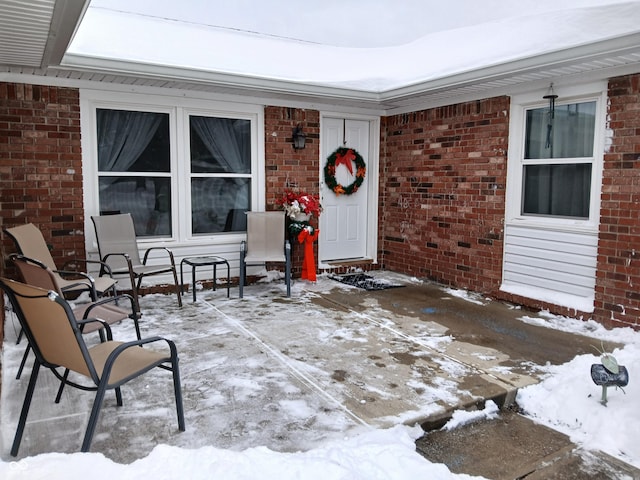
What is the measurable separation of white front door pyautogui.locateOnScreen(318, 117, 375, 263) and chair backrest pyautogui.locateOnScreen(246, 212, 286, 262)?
972 millimetres

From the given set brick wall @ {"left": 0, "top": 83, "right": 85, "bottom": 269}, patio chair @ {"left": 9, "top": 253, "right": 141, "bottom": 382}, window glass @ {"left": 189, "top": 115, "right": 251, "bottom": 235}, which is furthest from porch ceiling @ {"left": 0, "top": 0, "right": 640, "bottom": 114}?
patio chair @ {"left": 9, "top": 253, "right": 141, "bottom": 382}

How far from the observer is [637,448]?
2.68 meters

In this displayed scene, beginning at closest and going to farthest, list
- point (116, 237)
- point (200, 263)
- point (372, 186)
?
1. point (116, 237)
2. point (200, 263)
3. point (372, 186)

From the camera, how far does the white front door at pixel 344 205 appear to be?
710 centimetres

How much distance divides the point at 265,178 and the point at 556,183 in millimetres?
3367

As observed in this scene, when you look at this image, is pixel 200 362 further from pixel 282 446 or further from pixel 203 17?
pixel 203 17

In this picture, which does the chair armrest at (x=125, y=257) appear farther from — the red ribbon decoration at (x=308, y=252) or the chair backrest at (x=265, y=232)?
the red ribbon decoration at (x=308, y=252)

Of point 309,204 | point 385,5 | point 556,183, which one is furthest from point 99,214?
point 385,5

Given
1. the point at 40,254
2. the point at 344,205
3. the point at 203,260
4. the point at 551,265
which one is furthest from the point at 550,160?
the point at 40,254

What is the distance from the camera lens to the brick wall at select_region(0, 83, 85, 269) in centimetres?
512

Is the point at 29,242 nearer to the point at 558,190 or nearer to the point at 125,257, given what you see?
the point at 125,257

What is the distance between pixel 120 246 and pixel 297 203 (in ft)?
7.01

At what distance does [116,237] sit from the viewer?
5340mm

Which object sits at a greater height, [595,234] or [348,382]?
[595,234]
